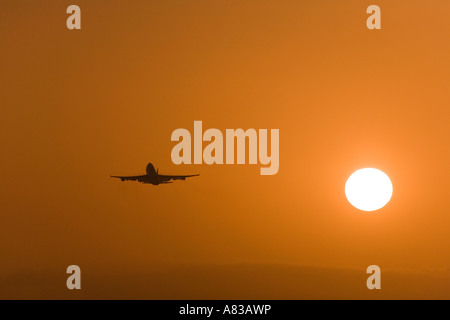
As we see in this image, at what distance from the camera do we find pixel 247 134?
1266 centimetres

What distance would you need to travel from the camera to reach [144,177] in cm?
1291
